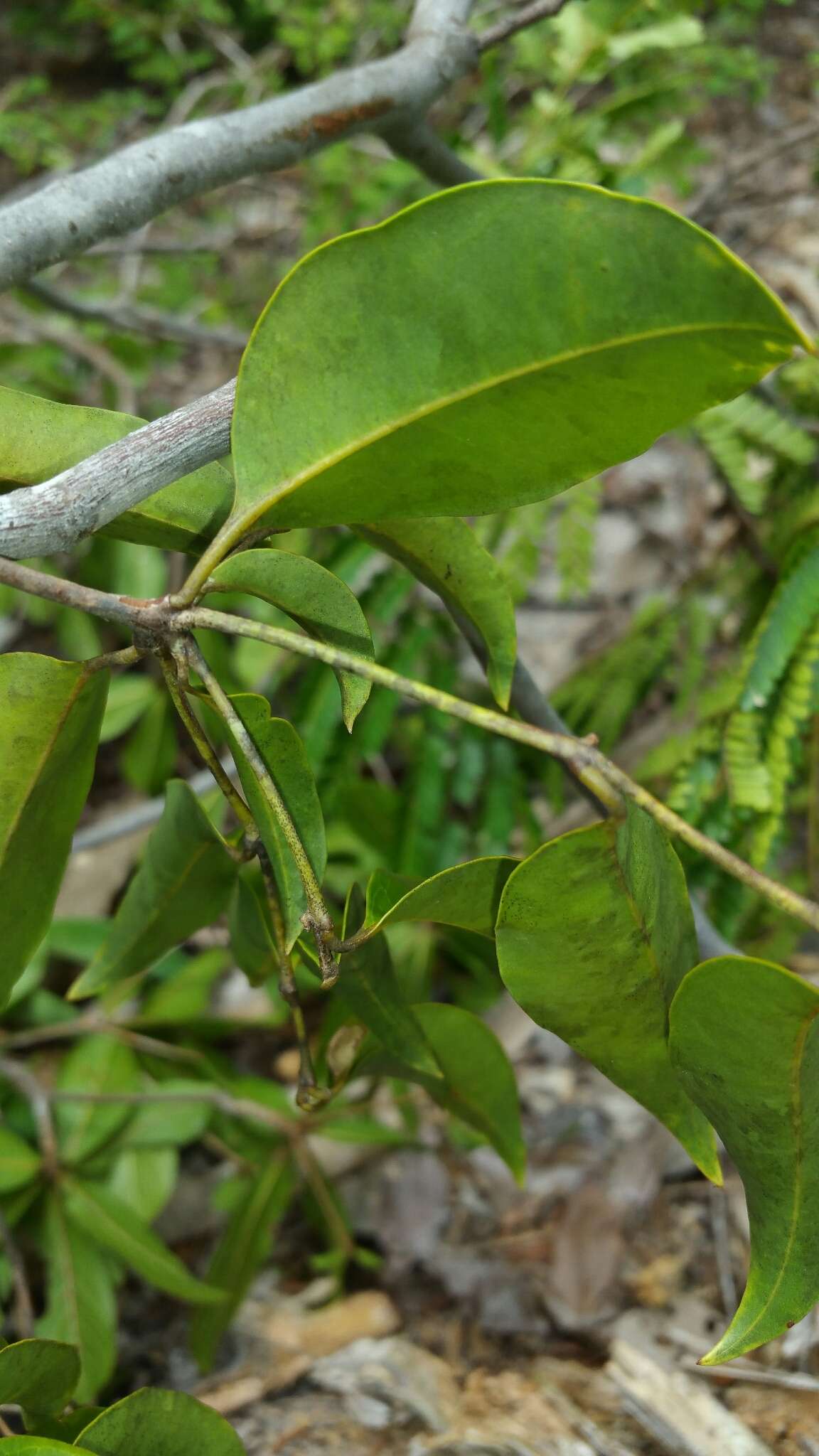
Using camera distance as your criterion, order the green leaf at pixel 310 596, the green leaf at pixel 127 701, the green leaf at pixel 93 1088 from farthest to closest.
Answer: the green leaf at pixel 127 701 → the green leaf at pixel 93 1088 → the green leaf at pixel 310 596

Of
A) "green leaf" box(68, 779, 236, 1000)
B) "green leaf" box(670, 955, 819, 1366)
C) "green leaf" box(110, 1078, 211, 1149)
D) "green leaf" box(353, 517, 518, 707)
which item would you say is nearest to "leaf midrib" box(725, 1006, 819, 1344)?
"green leaf" box(670, 955, 819, 1366)

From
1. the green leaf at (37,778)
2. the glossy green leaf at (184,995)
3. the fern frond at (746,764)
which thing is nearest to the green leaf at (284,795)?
the green leaf at (37,778)

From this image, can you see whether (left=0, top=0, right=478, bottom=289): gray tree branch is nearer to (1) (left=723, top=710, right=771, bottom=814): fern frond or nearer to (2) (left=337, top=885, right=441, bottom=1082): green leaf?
(2) (left=337, top=885, right=441, bottom=1082): green leaf

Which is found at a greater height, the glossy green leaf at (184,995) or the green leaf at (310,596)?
the green leaf at (310,596)

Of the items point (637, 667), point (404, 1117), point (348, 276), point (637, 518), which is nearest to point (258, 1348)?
point (404, 1117)

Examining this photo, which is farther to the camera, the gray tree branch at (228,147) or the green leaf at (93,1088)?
the green leaf at (93,1088)

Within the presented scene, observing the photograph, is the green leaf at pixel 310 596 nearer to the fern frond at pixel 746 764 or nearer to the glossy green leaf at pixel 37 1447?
the glossy green leaf at pixel 37 1447

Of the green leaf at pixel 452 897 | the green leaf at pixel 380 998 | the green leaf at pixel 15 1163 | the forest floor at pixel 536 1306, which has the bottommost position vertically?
the forest floor at pixel 536 1306
